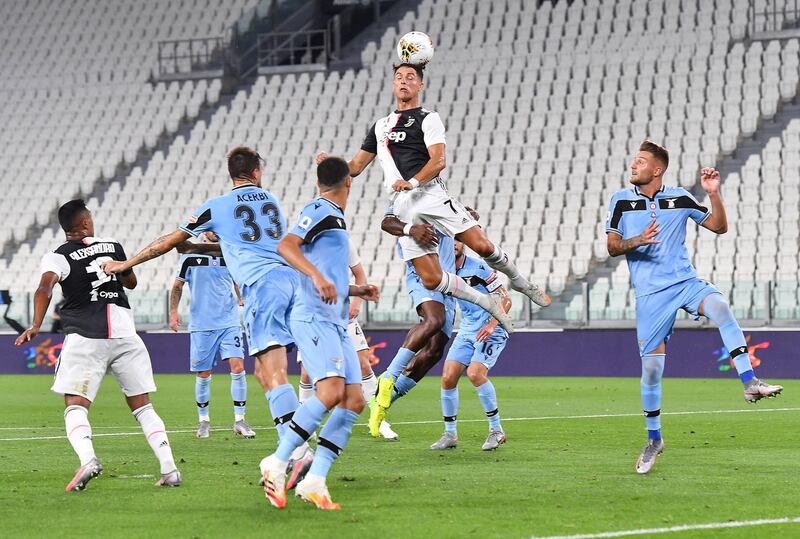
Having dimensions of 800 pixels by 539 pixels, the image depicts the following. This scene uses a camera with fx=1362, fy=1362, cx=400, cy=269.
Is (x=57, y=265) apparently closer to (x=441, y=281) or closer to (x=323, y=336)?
(x=323, y=336)

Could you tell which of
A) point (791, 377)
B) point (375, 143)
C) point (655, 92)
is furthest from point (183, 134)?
point (375, 143)

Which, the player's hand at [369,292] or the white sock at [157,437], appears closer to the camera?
the player's hand at [369,292]

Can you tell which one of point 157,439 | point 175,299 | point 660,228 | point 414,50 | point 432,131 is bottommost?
point 157,439

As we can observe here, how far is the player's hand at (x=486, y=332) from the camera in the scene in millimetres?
12156

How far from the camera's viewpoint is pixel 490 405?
12.0m

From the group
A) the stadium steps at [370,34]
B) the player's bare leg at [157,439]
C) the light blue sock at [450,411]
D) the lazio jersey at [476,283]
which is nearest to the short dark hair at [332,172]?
the player's bare leg at [157,439]

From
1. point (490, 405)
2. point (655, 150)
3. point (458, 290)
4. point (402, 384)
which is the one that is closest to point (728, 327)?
point (655, 150)

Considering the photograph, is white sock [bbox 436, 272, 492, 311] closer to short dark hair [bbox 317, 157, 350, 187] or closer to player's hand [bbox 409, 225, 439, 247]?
player's hand [bbox 409, 225, 439, 247]

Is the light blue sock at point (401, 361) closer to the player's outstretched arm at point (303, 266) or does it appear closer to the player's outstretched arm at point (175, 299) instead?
the player's outstretched arm at point (175, 299)

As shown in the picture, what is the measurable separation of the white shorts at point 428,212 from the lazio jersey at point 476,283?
5.84 feet

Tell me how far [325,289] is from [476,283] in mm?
4908

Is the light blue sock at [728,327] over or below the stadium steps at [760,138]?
below

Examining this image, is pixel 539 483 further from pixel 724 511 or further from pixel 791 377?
pixel 791 377

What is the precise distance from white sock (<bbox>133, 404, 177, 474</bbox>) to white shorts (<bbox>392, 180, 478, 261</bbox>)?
2.56m
